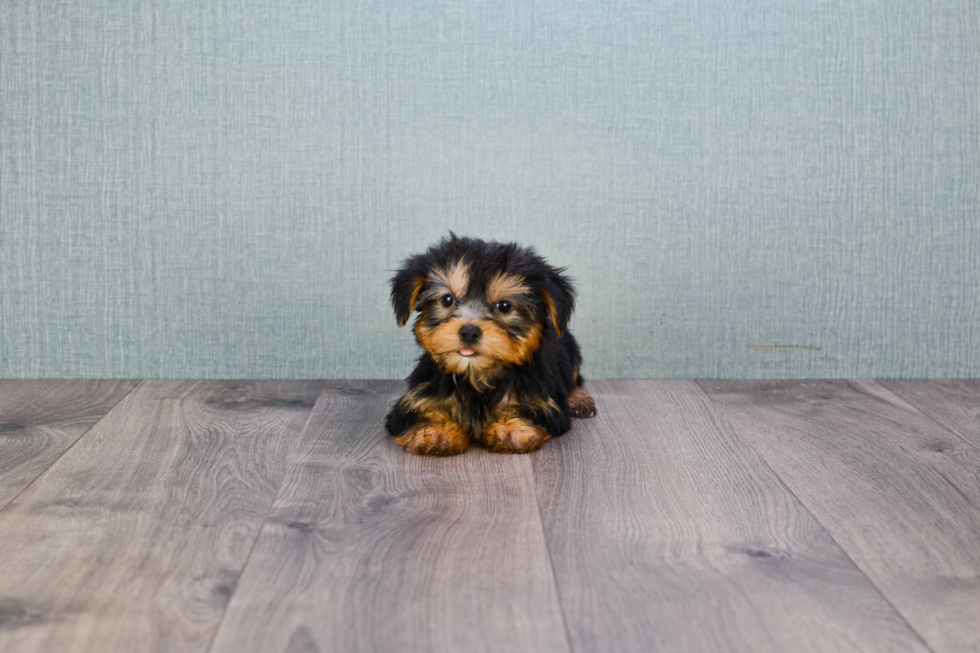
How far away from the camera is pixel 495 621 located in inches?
55.4

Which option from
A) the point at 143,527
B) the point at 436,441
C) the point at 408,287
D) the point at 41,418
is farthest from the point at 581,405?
the point at 41,418

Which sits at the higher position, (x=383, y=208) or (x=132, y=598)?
(x=383, y=208)

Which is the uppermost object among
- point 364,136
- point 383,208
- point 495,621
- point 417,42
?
point 417,42

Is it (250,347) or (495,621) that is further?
(250,347)

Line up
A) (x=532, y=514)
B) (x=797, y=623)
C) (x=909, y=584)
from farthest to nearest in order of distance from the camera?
(x=532, y=514) → (x=909, y=584) → (x=797, y=623)

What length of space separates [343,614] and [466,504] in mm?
531

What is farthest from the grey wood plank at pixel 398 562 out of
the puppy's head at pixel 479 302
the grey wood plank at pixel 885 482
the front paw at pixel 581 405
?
the grey wood plank at pixel 885 482

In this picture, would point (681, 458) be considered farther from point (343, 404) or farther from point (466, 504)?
point (343, 404)

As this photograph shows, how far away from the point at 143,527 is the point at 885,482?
64.5 inches

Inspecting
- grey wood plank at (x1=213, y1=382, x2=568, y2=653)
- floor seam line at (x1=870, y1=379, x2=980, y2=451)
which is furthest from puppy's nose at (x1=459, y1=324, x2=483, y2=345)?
floor seam line at (x1=870, y1=379, x2=980, y2=451)

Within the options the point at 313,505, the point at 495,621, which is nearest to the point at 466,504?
the point at 313,505

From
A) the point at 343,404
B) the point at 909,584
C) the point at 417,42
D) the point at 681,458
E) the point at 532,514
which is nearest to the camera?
the point at 909,584

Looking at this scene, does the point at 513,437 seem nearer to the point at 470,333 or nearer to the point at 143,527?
the point at 470,333

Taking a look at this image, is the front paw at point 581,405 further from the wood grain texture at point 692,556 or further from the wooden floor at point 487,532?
the wood grain texture at point 692,556
